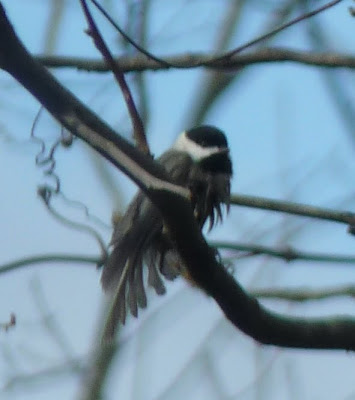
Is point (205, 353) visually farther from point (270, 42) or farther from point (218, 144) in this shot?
point (270, 42)

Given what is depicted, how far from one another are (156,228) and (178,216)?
89 centimetres

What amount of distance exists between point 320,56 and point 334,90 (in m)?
0.85

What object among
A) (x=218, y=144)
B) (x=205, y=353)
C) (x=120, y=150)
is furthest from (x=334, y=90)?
(x=120, y=150)

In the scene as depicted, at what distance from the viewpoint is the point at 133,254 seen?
3375 mm

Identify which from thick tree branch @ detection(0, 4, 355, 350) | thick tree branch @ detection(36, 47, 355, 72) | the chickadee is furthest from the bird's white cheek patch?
thick tree branch @ detection(0, 4, 355, 350)

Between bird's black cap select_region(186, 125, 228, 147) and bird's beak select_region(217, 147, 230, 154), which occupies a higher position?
bird's black cap select_region(186, 125, 228, 147)

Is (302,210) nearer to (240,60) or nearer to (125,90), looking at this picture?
(240,60)

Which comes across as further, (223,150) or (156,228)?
(223,150)

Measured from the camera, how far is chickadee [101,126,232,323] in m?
3.31

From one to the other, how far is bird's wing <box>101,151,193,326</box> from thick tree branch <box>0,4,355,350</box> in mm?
646

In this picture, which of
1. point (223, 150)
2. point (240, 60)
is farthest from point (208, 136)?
point (240, 60)

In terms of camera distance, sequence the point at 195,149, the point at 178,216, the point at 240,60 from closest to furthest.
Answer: the point at 178,216 < the point at 240,60 < the point at 195,149

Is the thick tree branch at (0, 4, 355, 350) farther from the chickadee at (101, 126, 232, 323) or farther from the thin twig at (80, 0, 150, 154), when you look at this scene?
the chickadee at (101, 126, 232, 323)

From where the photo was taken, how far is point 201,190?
3.80 metres
